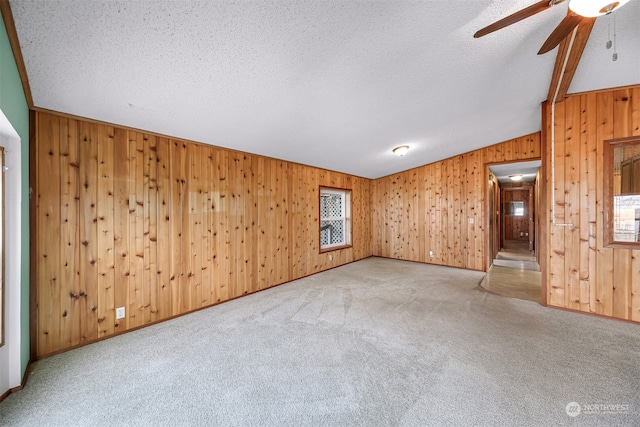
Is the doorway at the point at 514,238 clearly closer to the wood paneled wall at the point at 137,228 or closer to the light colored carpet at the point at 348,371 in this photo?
the light colored carpet at the point at 348,371

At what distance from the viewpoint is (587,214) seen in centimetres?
303

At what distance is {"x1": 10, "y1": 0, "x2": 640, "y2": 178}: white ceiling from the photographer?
1.49m

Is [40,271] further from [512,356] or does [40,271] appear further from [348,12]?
[512,356]

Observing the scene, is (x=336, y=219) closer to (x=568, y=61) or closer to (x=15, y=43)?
(x=568, y=61)

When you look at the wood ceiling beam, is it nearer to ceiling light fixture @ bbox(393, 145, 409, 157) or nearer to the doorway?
ceiling light fixture @ bbox(393, 145, 409, 157)

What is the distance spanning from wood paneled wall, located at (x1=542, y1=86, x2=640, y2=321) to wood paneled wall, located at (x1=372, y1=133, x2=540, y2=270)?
167 cm

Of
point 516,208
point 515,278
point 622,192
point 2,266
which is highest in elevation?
point 622,192

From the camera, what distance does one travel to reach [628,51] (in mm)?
2344

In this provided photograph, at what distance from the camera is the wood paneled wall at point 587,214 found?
2.83 m

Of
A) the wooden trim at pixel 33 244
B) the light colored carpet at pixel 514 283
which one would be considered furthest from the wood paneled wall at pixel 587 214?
the wooden trim at pixel 33 244

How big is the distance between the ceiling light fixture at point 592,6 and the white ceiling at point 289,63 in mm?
469

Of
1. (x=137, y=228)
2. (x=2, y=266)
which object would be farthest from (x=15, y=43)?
(x=137, y=228)

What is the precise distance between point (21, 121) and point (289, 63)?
207cm

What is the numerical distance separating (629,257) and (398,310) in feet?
8.76
